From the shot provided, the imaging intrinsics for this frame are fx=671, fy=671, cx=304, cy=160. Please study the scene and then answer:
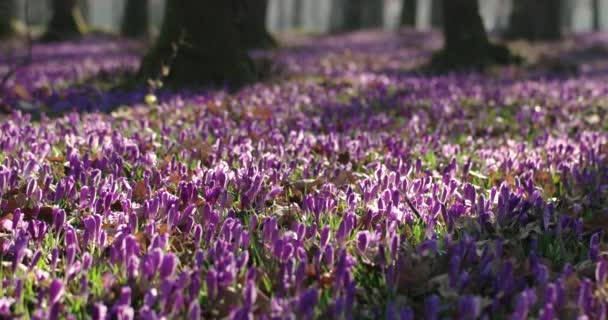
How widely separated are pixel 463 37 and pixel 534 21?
10.5m

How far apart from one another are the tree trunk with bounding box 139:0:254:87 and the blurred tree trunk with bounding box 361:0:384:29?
3057 cm

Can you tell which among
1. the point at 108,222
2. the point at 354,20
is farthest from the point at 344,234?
the point at 354,20

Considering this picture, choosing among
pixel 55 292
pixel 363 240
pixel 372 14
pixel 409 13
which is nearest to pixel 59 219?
pixel 55 292

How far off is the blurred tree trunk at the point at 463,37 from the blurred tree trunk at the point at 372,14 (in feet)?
86.2

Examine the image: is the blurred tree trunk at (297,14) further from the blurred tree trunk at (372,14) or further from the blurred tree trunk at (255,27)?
the blurred tree trunk at (255,27)

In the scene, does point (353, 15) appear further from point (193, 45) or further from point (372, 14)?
point (193, 45)

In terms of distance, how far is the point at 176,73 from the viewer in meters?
9.37

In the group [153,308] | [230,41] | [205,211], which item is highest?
[230,41]

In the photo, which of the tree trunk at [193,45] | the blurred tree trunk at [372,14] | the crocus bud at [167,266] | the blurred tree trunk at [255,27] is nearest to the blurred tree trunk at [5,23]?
the blurred tree trunk at [255,27]

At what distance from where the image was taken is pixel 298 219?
3.29 m

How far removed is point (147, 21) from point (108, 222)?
89.1 feet

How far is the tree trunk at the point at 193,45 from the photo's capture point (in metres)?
9.36

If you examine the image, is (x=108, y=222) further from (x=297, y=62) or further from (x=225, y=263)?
(x=297, y=62)

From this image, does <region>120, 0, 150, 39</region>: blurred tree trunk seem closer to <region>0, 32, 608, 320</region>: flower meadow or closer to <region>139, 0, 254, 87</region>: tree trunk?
<region>139, 0, 254, 87</region>: tree trunk
